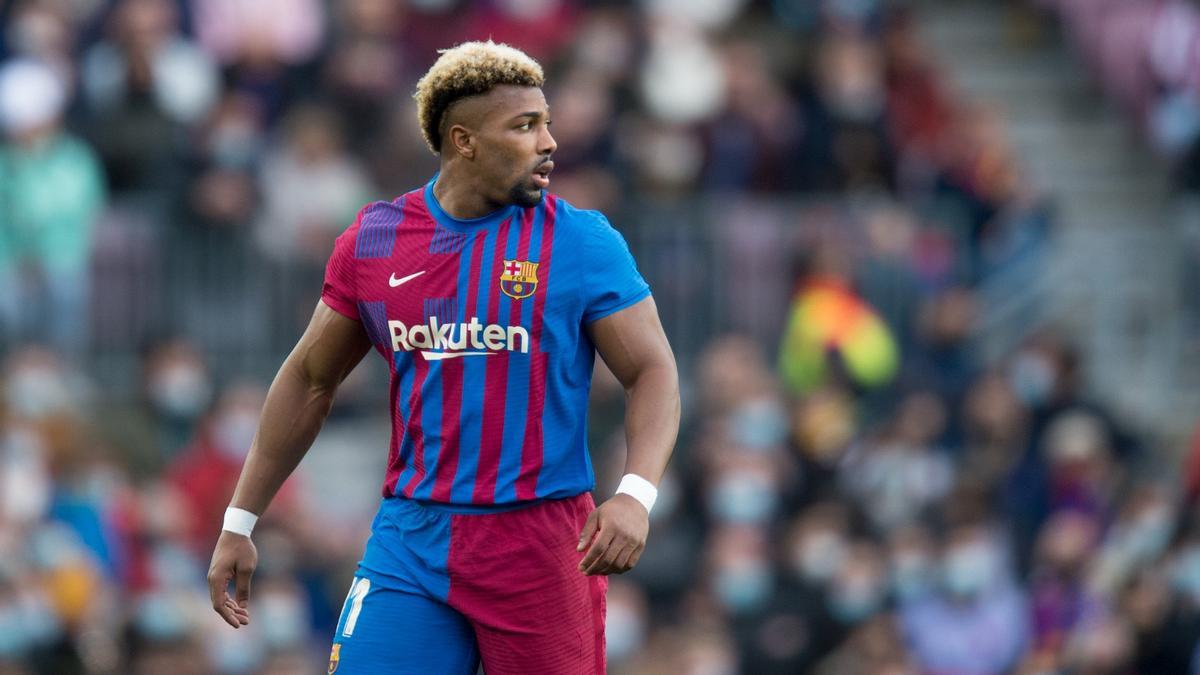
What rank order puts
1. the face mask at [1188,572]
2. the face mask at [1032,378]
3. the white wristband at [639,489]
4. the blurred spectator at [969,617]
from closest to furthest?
the white wristband at [639,489] < the face mask at [1188,572] < the blurred spectator at [969,617] < the face mask at [1032,378]

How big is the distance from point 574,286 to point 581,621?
0.97 meters

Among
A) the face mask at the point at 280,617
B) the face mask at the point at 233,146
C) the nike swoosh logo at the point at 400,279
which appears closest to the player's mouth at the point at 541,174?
the nike swoosh logo at the point at 400,279

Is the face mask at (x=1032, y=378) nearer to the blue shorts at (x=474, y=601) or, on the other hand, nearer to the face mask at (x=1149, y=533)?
the face mask at (x=1149, y=533)

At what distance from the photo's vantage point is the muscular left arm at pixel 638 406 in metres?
5.75

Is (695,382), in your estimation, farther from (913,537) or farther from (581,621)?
(581,621)

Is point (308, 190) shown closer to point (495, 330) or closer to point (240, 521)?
point (240, 521)

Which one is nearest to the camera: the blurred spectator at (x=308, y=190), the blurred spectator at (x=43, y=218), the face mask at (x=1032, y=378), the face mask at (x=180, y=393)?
the face mask at (x=180, y=393)

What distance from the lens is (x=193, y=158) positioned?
1368cm

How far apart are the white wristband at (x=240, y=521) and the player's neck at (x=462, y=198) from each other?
43.4 inches

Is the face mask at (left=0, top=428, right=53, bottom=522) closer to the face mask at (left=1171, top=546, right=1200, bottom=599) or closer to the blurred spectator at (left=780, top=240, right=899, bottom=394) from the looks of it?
the blurred spectator at (left=780, top=240, right=899, bottom=394)

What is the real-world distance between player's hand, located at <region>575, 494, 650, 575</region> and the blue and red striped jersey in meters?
0.46

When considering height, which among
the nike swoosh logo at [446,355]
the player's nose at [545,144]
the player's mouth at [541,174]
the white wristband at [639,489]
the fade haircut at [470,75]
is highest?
the fade haircut at [470,75]

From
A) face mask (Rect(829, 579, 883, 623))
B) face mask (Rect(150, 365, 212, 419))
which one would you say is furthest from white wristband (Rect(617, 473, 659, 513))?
face mask (Rect(150, 365, 212, 419))

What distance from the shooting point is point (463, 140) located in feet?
20.4
